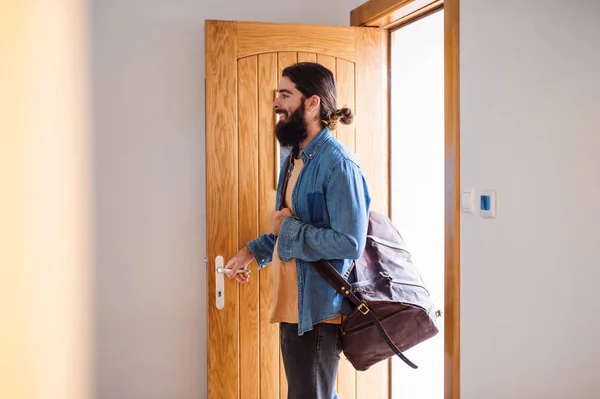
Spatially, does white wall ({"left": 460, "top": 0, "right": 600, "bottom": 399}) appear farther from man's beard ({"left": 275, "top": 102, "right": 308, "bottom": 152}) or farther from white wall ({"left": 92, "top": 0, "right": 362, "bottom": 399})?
white wall ({"left": 92, "top": 0, "right": 362, "bottom": 399})

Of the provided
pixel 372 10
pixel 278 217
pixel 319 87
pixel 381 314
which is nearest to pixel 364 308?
pixel 381 314

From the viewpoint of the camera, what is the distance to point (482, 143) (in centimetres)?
197

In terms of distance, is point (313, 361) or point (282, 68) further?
point (282, 68)

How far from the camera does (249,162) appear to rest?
2521 millimetres

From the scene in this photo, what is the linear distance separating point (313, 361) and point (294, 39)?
138 cm

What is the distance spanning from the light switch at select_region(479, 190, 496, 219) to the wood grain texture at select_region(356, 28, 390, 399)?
2.42 feet

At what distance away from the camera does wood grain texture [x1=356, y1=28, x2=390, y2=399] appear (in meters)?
2.63

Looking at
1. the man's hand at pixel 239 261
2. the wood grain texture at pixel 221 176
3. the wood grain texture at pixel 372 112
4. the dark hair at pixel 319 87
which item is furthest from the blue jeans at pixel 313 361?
the wood grain texture at pixel 372 112

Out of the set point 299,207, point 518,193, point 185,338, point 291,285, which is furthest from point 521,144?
point 185,338

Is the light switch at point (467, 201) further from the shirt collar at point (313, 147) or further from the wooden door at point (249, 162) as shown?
the wooden door at point (249, 162)

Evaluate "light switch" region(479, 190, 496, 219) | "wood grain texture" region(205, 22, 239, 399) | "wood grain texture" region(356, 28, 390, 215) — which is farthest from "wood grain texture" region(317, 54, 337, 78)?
"light switch" region(479, 190, 496, 219)

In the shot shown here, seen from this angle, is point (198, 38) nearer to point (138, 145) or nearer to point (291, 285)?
point (138, 145)

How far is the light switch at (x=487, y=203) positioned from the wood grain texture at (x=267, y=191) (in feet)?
3.03

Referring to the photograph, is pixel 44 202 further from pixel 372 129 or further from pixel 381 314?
pixel 372 129
